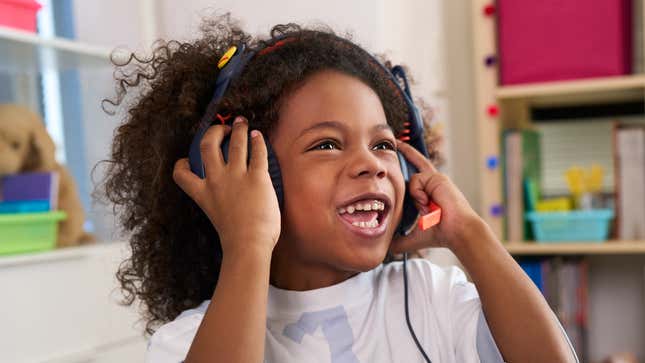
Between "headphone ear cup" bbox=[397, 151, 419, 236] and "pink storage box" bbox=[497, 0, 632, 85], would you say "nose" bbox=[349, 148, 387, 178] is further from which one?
"pink storage box" bbox=[497, 0, 632, 85]

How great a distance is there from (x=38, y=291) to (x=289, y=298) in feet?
2.62

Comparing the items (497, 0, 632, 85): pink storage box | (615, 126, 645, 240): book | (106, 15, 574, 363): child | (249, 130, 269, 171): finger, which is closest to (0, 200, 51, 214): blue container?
(106, 15, 574, 363): child

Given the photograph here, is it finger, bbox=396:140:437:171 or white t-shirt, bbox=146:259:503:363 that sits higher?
finger, bbox=396:140:437:171

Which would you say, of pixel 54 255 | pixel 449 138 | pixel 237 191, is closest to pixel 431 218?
pixel 237 191

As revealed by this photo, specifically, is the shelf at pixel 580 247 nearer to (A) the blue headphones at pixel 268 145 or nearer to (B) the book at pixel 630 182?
(B) the book at pixel 630 182

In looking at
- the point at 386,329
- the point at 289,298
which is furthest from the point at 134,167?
the point at 386,329

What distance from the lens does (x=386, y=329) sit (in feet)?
3.15

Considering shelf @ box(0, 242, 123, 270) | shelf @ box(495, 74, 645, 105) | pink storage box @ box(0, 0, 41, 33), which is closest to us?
shelf @ box(0, 242, 123, 270)

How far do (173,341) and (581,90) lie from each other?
1511 millimetres

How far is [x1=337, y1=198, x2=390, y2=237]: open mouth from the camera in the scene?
3.00 ft

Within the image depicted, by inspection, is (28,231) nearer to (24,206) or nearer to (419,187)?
(24,206)

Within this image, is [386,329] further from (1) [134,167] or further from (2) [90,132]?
(2) [90,132]

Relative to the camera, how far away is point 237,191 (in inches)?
34.8

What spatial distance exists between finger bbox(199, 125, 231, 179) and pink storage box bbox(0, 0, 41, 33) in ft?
2.93
